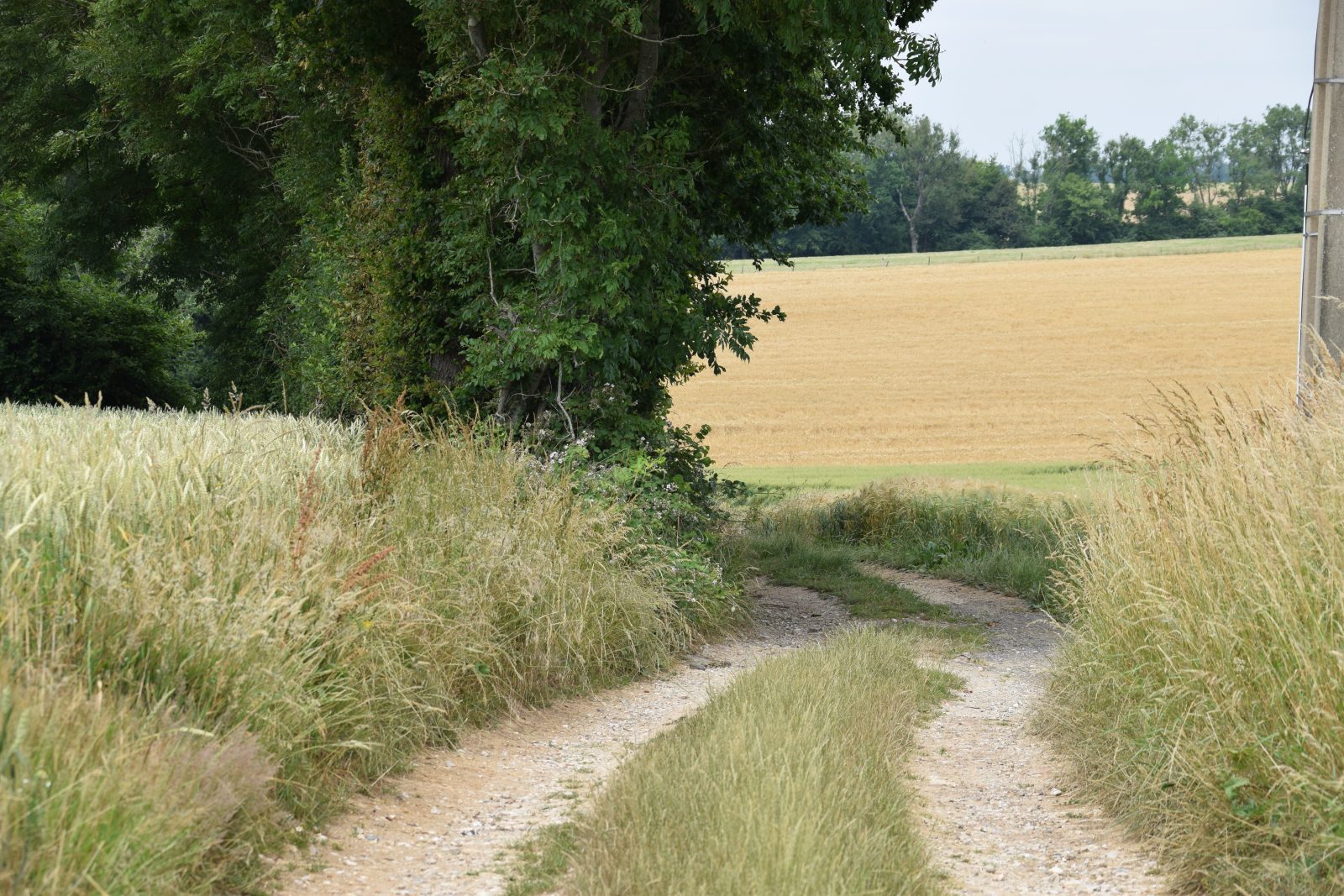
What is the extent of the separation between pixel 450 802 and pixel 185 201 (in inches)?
865

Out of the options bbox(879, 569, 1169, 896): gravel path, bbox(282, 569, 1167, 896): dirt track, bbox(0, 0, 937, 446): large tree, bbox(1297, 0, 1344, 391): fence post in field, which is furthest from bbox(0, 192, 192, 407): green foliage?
bbox(1297, 0, 1344, 391): fence post in field

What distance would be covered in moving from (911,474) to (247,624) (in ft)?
78.0

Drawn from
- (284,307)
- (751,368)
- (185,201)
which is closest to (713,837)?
(284,307)

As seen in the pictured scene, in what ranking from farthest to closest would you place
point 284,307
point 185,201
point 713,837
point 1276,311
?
1. point 1276,311
2. point 185,201
3. point 284,307
4. point 713,837

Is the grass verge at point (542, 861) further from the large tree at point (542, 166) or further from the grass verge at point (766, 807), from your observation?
the large tree at point (542, 166)

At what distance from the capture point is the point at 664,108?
13016 mm

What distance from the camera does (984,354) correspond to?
4697 cm

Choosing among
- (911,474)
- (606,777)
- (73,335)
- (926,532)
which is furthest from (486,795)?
(73,335)

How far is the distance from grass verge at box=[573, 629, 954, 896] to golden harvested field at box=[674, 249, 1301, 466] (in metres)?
21.2

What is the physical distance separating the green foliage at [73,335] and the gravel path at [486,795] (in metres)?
20.8

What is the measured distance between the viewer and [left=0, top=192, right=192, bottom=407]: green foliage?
84.3 feet

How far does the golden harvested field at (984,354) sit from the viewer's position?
3588cm

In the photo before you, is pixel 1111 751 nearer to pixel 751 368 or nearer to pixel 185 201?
pixel 185 201

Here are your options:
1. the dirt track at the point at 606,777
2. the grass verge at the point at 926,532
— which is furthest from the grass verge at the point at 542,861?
the grass verge at the point at 926,532
